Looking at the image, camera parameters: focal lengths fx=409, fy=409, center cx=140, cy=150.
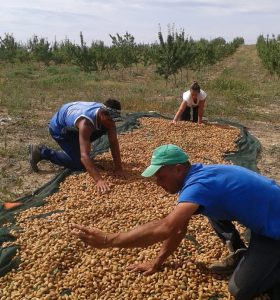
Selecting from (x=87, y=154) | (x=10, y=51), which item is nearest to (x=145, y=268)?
(x=87, y=154)

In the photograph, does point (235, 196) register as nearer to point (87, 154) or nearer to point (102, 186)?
point (102, 186)

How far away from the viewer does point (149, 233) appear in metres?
2.24

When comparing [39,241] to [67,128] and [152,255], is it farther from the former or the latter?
[67,128]

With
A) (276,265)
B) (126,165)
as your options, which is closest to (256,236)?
(276,265)

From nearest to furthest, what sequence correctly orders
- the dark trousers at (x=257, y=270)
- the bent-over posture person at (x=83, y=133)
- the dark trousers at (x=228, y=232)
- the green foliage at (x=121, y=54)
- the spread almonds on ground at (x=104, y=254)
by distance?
the dark trousers at (x=257, y=270)
the spread almonds on ground at (x=104, y=254)
the dark trousers at (x=228, y=232)
the bent-over posture person at (x=83, y=133)
the green foliage at (x=121, y=54)

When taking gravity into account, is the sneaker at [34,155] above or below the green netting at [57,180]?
above

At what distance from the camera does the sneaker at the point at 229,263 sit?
9.10 ft

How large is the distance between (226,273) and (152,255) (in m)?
→ 0.55

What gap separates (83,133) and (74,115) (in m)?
0.33

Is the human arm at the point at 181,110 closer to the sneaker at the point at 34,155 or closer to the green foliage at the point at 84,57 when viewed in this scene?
the sneaker at the point at 34,155

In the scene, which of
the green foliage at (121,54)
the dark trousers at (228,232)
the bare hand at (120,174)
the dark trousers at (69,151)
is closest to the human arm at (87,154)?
the bare hand at (120,174)

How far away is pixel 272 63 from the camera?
60.7ft

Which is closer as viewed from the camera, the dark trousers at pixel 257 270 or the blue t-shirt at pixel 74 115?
the dark trousers at pixel 257 270

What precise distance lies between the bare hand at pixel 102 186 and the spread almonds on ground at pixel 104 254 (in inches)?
2.3
